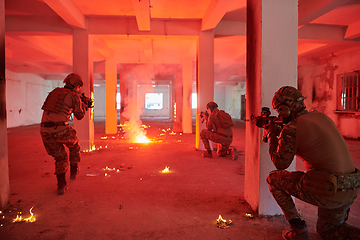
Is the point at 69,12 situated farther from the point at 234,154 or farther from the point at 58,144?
the point at 234,154

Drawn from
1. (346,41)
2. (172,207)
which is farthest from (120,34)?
(346,41)

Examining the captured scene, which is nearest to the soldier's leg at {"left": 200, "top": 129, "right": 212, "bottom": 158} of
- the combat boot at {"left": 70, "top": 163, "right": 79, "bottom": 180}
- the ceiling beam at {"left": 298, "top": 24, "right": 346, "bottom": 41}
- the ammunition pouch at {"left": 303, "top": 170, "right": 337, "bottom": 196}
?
the combat boot at {"left": 70, "top": 163, "right": 79, "bottom": 180}

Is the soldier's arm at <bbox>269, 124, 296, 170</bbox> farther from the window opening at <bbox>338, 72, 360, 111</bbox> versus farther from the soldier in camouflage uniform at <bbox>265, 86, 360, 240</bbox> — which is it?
the window opening at <bbox>338, 72, 360, 111</bbox>

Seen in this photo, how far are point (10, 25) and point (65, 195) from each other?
5643mm

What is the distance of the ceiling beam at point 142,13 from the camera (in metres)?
4.89

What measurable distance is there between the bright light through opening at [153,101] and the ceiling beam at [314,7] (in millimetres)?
23767

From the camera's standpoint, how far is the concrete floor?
7.73 feet

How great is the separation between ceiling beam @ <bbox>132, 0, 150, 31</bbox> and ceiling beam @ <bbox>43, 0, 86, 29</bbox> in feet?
5.10

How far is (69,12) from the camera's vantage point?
5.40 m

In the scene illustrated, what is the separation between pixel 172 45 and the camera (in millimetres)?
9422

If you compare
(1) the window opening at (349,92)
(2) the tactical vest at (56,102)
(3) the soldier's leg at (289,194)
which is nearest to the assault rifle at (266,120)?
(3) the soldier's leg at (289,194)

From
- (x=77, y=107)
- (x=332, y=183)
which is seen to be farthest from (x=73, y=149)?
(x=332, y=183)

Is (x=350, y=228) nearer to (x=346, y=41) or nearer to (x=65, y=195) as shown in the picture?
(x=65, y=195)

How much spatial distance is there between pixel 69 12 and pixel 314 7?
580 centimetres
